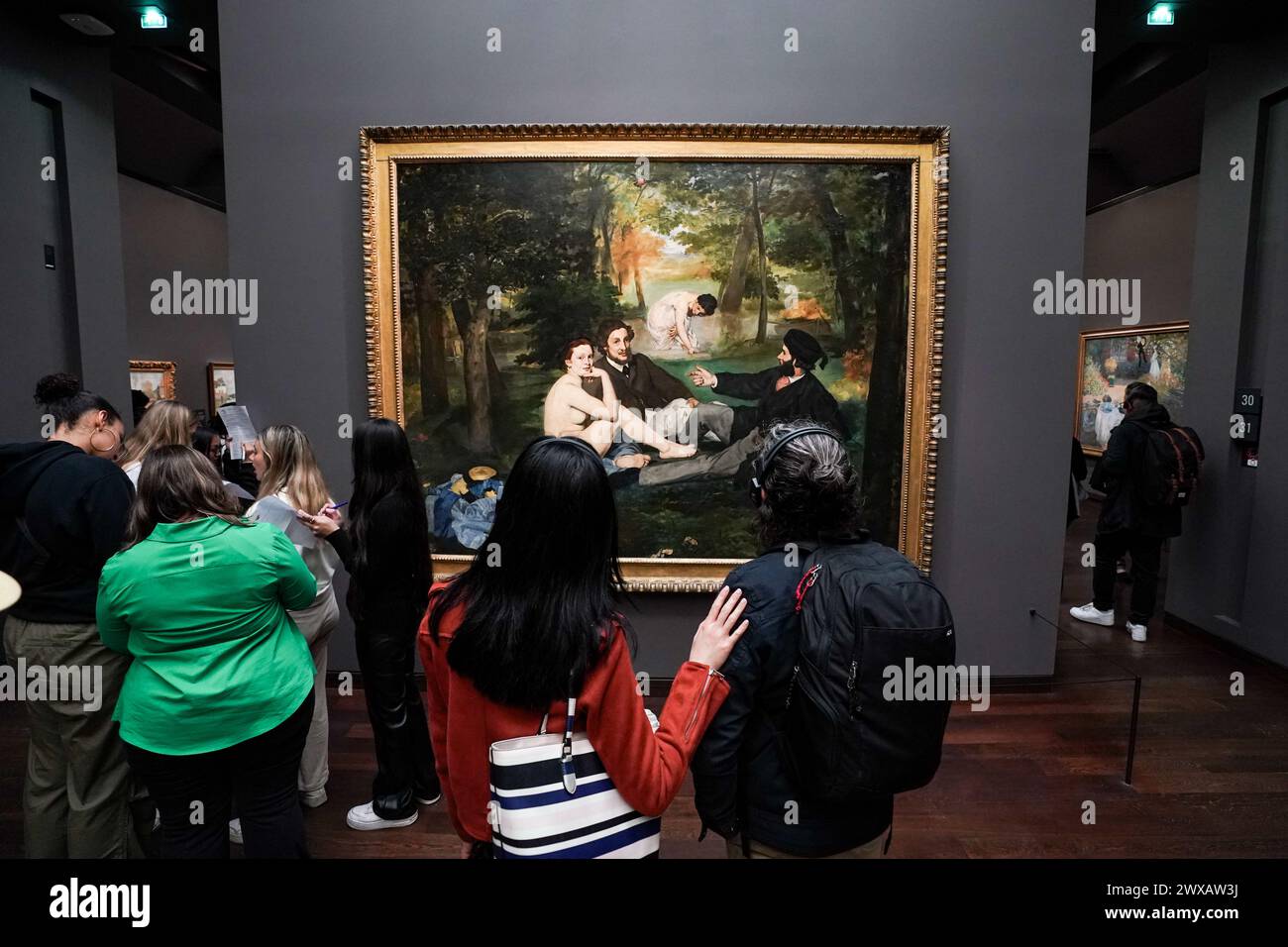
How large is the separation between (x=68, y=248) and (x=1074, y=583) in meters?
11.3

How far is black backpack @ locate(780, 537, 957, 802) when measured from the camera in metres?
1.72

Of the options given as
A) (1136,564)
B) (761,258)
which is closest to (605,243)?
(761,258)

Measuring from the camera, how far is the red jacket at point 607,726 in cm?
160

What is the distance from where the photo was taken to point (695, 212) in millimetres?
4668

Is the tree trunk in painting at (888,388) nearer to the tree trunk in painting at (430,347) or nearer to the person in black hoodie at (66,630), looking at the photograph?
the tree trunk in painting at (430,347)

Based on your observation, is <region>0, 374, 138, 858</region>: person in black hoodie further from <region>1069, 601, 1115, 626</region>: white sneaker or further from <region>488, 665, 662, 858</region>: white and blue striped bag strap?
<region>1069, 601, 1115, 626</region>: white sneaker

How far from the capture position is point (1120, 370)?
11.5m

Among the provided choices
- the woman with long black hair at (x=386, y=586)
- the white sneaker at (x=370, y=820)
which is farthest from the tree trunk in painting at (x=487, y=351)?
the white sneaker at (x=370, y=820)

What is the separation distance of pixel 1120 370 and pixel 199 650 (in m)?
13.6

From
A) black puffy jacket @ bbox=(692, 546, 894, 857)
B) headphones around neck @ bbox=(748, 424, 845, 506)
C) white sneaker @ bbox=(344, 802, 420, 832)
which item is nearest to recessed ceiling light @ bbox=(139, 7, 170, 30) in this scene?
white sneaker @ bbox=(344, 802, 420, 832)

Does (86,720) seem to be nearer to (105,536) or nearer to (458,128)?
(105,536)

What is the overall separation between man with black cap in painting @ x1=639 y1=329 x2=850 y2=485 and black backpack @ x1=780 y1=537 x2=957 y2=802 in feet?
9.99

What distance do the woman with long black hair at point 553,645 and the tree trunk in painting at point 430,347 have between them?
3363mm
